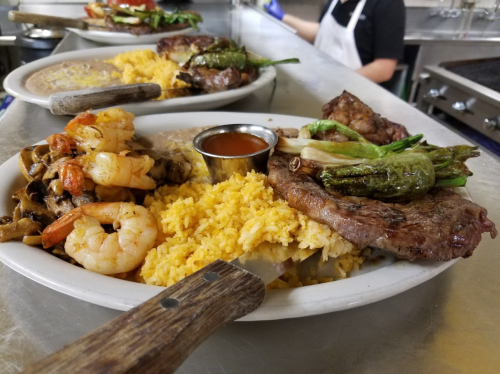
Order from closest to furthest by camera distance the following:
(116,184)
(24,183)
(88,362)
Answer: (88,362) → (116,184) → (24,183)

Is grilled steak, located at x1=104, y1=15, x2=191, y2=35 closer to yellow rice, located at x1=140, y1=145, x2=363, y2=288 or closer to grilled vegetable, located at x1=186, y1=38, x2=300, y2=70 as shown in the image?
grilled vegetable, located at x1=186, y1=38, x2=300, y2=70

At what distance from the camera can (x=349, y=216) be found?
1.30 meters

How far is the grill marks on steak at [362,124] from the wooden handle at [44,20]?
3.01 meters

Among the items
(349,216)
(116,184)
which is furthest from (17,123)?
(349,216)

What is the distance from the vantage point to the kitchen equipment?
0.77 metres

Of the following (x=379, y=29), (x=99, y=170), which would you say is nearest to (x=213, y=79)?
(x=99, y=170)

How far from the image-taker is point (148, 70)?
122 inches

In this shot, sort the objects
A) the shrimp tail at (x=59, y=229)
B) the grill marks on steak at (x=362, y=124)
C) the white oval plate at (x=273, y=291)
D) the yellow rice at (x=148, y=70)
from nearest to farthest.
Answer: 1. the white oval plate at (x=273, y=291)
2. the shrimp tail at (x=59, y=229)
3. the grill marks on steak at (x=362, y=124)
4. the yellow rice at (x=148, y=70)

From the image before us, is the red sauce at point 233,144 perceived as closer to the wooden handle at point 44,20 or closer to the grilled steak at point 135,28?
the grilled steak at point 135,28

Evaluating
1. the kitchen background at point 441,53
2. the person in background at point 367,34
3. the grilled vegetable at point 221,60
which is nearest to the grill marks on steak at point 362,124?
the grilled vegetable at point 221,60

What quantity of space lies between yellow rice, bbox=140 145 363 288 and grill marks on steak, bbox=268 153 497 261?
0.07m

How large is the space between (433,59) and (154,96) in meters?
6.15

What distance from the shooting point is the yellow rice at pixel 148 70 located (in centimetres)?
284

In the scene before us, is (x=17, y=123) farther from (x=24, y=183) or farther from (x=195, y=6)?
(x=195, y=6)
